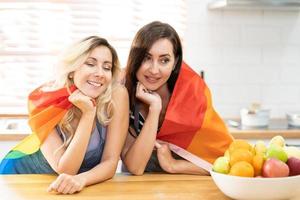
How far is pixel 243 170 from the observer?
1315 millimetres

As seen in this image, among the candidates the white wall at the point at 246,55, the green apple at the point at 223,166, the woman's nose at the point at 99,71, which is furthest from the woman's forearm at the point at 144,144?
the white wall at the point at 246,55

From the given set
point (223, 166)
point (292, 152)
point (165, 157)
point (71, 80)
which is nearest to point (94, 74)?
point (71, 80)

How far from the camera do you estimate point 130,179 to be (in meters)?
1.65

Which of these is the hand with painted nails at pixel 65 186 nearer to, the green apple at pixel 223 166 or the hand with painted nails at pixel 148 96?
the green apple at pixel 223 166

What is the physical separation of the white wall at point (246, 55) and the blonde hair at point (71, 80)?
4.62ft

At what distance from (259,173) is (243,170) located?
0.06 metres

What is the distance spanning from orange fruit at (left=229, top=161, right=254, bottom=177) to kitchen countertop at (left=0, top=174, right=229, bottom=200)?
4.9 inches

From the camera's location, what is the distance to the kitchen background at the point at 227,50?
10.3 ft

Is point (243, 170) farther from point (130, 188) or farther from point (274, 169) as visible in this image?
point (130, 188)

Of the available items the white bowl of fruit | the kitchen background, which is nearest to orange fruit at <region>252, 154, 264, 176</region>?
the white bowl of fruit

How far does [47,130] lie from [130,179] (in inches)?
13.6

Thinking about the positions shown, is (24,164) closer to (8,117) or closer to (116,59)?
(116,59)

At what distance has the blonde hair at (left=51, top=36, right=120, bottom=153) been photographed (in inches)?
69.5

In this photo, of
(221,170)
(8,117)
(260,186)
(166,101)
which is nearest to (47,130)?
(166,101)
